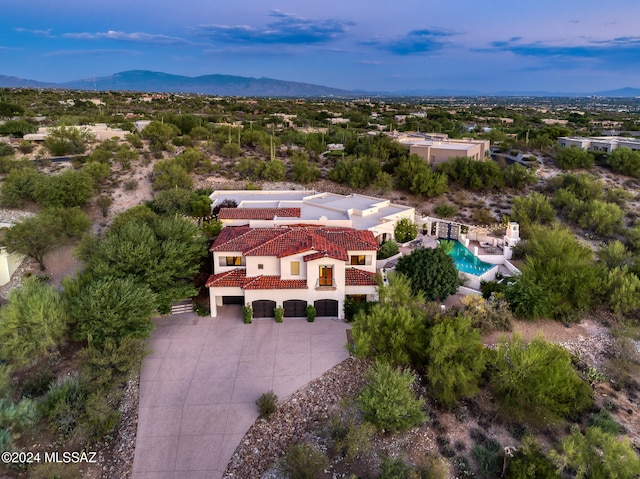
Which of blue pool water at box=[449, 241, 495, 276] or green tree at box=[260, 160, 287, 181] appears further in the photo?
green tree at box=[260, 160, 287, 181]

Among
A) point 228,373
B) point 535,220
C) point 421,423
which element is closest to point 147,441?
point 228,373

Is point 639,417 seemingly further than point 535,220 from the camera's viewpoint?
No

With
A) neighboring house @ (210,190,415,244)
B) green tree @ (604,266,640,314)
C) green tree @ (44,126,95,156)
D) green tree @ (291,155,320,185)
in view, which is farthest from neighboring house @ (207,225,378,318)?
green tree @ (44,126,95,156)

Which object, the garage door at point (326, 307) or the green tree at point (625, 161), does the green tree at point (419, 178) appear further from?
the garage door at point (326, 307)

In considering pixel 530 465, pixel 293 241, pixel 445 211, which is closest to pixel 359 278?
pixel 293 241

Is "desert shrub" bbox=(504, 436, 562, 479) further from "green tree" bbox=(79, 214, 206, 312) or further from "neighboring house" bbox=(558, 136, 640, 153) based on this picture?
"neighboring house" bbox=(558, 136, 640, 153)

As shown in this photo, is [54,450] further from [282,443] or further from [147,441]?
[282,443]

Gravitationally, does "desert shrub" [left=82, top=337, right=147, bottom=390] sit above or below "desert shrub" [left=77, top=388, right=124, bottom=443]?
above
